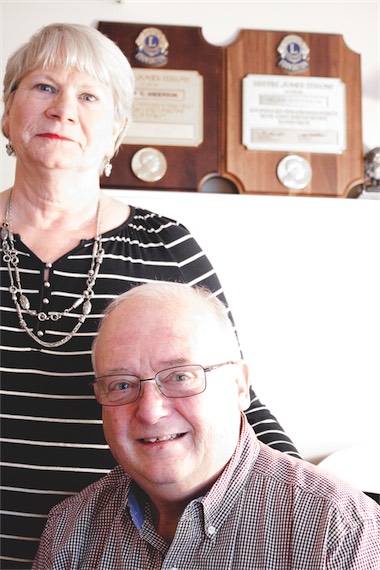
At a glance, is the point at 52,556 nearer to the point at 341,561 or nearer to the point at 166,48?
the point at 341,561

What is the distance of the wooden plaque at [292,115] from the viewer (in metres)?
2.66

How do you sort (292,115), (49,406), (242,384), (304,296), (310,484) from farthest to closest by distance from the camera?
(292,115), (304,296), (49,406), (242,384), (310,484)

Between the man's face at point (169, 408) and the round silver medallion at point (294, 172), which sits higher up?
the round silver medallion at point (294, 172)

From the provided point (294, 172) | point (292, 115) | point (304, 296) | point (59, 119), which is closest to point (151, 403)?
point (59, 119)

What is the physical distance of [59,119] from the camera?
145 cm

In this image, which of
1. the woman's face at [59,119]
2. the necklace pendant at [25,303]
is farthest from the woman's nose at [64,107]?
the necklace pendant at [25,303]

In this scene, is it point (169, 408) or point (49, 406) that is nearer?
point (169, 408)

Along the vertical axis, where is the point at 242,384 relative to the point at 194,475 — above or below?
above

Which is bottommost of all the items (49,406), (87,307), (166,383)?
(49,406)

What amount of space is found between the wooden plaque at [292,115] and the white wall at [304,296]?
15 cm

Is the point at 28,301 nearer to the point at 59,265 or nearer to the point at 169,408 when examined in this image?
the point at 59,265

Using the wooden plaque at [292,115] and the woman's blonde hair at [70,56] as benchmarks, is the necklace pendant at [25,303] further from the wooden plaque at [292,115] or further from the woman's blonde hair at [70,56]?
the wooden plaque at [292,115]

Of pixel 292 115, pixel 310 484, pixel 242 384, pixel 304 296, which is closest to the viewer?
pixel 310 484

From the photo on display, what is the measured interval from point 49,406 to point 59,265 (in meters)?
0.30
